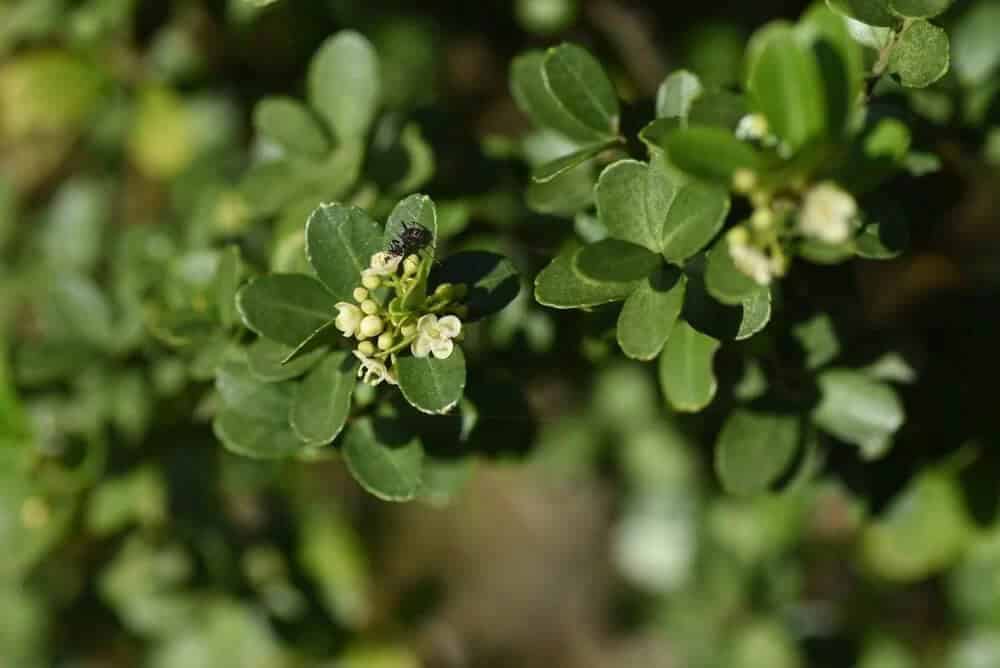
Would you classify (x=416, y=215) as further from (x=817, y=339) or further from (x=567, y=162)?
(x=817, y=339)

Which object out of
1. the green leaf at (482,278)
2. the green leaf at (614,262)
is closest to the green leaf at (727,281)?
the green leaf at (614,262)

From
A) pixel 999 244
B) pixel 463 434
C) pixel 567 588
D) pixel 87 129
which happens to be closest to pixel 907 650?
pixel 999 244

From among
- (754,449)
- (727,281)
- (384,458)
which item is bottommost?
(754,449)

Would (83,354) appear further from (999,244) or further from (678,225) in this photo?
(999,244)

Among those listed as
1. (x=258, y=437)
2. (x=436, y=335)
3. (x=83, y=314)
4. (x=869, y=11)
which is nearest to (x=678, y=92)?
(x=869, y=11)

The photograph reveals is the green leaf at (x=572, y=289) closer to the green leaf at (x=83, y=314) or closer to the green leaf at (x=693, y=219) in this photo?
the green leaf at (x=693, y=219)
